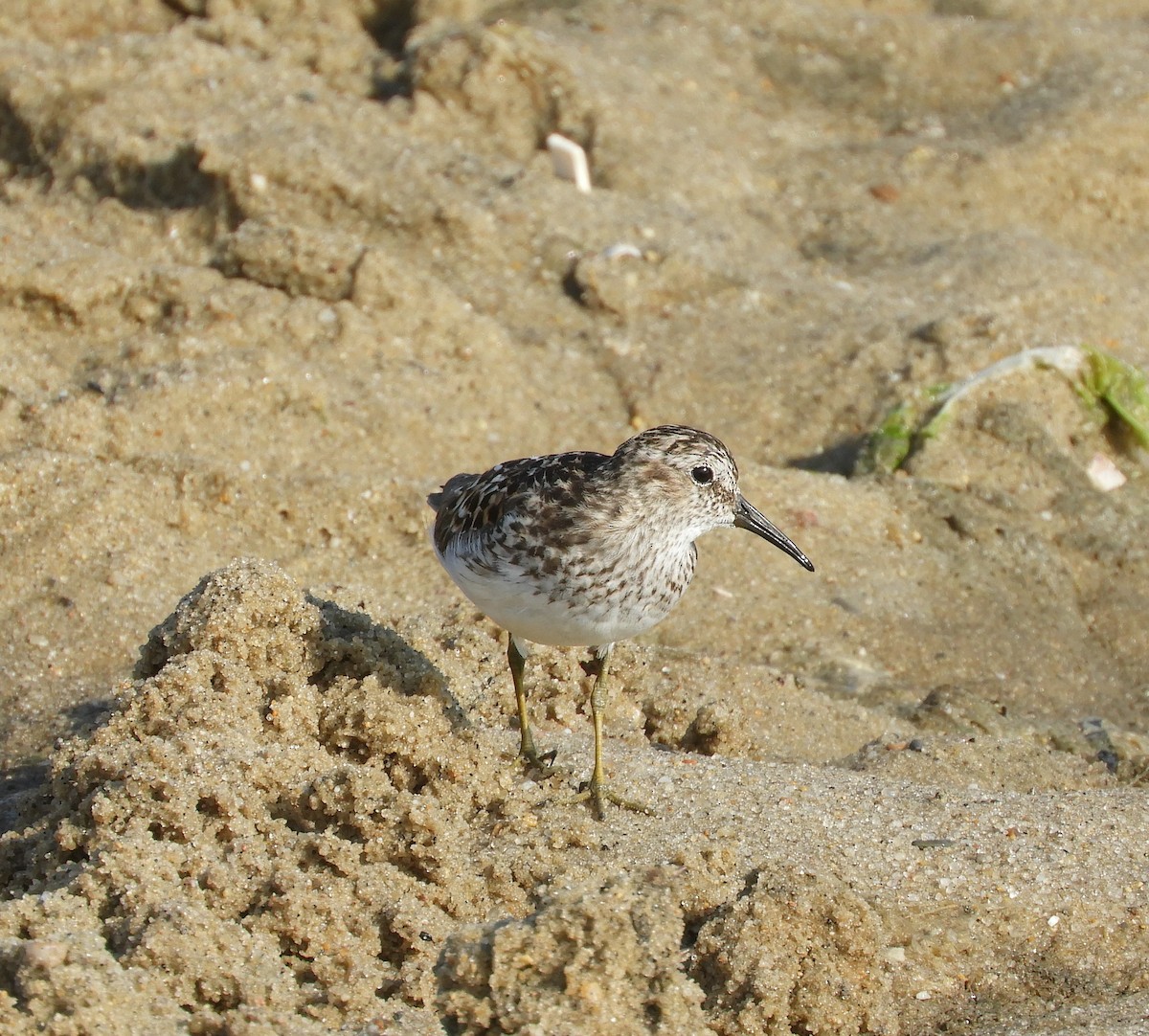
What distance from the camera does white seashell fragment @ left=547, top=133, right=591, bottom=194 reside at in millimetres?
7445

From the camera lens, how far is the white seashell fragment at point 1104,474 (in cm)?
612

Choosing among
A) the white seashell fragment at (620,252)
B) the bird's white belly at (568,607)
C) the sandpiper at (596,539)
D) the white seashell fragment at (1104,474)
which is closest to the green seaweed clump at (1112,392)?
the white seashell fragment at (1104,474)

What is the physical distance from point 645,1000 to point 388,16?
7246 millimetres

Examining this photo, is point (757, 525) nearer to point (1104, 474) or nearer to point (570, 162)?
point (1104, 474)

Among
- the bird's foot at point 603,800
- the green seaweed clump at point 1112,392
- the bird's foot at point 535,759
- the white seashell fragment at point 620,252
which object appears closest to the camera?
the bird's foot at point 603,800

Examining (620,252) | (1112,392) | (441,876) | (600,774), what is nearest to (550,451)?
(620,252)

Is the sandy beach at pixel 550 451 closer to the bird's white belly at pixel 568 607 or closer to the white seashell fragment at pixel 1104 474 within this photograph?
the white seashell fragment at pixel 1104 474

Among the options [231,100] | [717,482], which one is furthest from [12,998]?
[231,100]

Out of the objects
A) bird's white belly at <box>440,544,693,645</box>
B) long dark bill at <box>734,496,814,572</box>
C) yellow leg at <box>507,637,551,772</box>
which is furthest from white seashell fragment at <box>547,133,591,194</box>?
bird's white belly at <box>440,544,693,645</box>

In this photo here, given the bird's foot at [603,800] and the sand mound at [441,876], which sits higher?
the sand mound at [441,876]

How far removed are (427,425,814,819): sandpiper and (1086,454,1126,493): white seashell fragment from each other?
2.62 m

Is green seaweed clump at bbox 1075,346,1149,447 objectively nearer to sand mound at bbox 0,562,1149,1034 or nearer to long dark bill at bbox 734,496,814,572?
sand mound at bbox 0,562,1149,1034

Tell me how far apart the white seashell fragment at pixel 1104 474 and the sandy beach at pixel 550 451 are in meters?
0.03

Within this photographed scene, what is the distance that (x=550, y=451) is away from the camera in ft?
19.7
